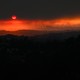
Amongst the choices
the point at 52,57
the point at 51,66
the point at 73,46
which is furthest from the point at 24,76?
the point at 73,46

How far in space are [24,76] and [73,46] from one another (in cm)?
4373

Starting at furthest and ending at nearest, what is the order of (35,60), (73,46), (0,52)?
(0,52) → (73,46) → (35,60)

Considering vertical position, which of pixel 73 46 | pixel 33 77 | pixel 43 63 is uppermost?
pixel 73 46

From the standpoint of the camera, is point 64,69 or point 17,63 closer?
point 64,69

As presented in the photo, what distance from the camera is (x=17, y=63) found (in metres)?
151

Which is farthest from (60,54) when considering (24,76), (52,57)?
(24,76)

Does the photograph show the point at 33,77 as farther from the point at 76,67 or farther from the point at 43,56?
the point at 43,56

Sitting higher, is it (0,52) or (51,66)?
(0,52)

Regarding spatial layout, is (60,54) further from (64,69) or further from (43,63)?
(64,69)

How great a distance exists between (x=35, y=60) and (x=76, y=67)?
2755 cm

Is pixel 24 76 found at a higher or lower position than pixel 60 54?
lower

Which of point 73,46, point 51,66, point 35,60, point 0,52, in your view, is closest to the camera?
point 51,66

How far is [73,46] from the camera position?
172 meters

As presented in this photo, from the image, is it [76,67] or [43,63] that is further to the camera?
[43,63]
